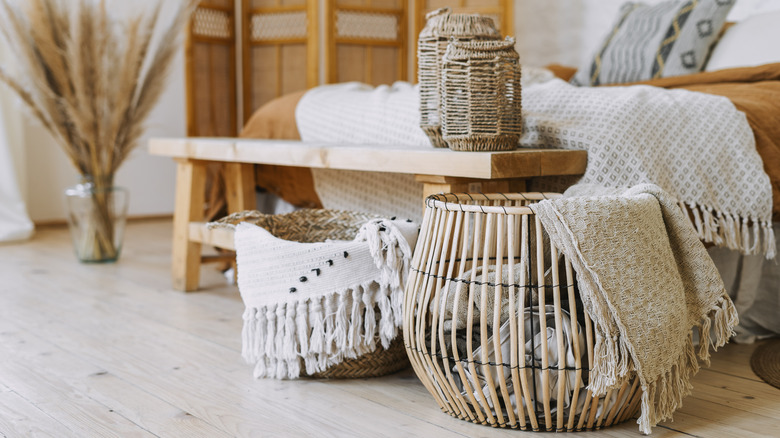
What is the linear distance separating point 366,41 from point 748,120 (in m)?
2.64

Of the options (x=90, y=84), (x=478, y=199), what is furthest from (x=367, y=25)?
(x=478, y=199)

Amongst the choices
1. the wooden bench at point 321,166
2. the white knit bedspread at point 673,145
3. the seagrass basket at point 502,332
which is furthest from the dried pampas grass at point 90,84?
Result: the seagrass basket at point 502,332

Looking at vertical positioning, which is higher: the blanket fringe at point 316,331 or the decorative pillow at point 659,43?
the decorative pillow at point 659,43

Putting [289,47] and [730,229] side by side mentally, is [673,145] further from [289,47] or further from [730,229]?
[289,47]

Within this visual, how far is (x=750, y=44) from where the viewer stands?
2.72 m

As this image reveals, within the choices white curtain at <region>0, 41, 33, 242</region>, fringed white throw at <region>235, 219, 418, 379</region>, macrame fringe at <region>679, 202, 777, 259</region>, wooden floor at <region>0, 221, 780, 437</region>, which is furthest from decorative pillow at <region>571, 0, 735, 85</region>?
white curtain at <region>0, 41, 33, 242</region>

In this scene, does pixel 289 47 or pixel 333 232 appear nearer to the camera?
pixel 333 232

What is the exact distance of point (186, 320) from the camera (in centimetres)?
212

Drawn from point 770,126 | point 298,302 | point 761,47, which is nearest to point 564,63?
point 761,47

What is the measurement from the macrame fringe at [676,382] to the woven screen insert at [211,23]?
3264 mm

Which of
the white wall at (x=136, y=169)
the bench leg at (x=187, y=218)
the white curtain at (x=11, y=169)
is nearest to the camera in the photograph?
the bench leg at (x=187, y=218)

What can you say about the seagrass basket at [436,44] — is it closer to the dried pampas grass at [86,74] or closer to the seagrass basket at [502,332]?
the seagrass basket at [502,332]

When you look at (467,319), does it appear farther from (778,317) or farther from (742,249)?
(778,317)

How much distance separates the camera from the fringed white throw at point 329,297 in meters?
1.52
